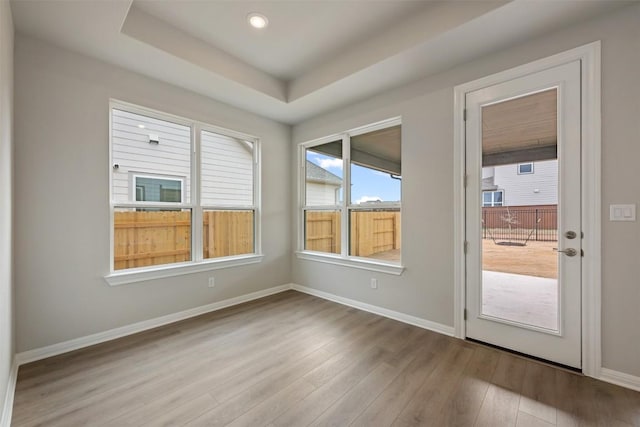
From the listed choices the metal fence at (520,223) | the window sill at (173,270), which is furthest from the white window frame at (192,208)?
the metal fence at (520,223)

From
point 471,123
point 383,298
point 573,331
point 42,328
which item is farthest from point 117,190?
point 573,331

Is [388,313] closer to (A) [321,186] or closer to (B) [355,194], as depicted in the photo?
(B) [355,194]

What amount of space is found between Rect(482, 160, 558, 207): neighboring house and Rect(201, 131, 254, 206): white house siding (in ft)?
9.66

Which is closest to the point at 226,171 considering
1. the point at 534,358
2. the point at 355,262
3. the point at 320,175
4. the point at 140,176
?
the point at 140,176

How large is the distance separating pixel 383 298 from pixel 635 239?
2143 mm

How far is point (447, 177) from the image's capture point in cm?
273

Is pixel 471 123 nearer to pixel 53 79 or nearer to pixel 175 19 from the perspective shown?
pixel 175 19

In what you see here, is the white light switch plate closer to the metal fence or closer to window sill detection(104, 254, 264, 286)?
the metal fence

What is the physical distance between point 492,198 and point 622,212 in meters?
0.80

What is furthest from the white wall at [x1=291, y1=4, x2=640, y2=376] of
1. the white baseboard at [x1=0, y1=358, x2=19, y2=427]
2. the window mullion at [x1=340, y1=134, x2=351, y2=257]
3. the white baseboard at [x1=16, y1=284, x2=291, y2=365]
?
the white baseboard at [x1=0, y1=358, x2=19, y2=427]

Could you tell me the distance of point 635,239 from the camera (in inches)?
74.2

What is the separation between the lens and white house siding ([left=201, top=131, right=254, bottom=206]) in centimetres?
348

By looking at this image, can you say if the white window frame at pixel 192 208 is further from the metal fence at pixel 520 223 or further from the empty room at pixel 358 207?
the metal fence at pixel 520 223

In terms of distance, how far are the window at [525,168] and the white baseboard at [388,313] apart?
159cm
